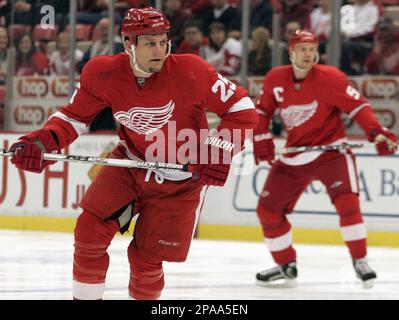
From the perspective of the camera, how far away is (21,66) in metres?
9.80

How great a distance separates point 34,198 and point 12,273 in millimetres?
3106

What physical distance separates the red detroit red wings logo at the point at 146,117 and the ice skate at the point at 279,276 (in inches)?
82.1

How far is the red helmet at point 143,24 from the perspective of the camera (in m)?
4.39

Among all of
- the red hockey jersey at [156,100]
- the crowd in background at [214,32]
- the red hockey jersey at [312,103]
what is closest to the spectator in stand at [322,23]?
the crowd in background at [214,32]

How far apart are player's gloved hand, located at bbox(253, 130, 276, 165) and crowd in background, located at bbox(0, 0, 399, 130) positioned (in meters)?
2.34

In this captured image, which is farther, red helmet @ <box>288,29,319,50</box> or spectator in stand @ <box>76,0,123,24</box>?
spectator in stand @ <box>76,0,123,24</box>

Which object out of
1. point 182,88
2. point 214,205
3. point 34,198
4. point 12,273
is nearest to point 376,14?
point 214,205

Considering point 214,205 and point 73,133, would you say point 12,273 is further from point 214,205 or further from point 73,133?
point 214,205

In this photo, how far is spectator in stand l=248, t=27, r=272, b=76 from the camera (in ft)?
29.7

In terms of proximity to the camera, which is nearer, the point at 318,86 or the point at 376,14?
the point at 318,86

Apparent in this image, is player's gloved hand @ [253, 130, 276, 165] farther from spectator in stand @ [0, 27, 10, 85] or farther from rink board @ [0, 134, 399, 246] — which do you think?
spectator in stand @ [0, 27, 10, 85]

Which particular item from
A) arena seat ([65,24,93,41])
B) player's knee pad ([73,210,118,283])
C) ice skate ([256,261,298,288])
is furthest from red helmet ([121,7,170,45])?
arena seat ([65,24,93,41])

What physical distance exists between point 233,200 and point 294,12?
5.03 feet
